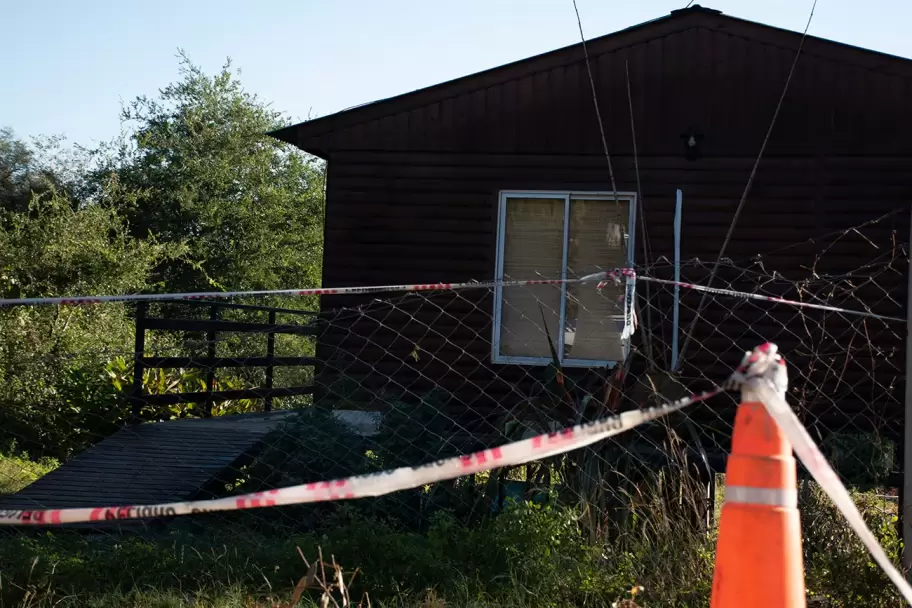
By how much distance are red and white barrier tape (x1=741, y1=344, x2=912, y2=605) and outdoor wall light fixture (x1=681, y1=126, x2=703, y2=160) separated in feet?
21.8

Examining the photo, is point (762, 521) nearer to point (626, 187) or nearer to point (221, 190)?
point (626, 187)

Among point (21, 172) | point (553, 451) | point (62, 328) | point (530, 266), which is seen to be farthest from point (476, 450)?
point (21, 172)

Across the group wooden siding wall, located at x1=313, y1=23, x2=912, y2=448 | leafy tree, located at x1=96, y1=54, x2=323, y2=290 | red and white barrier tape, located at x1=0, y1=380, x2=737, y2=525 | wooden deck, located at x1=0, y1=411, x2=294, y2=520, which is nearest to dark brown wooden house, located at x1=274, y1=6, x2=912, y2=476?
wooden siding wall, located at x1=313, y1=23, x2=912, y2=448

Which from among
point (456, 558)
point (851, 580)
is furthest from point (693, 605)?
point (456, 558)

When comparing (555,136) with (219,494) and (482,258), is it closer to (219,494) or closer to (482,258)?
(482,258)

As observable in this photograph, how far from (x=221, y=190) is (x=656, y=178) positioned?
20.6m

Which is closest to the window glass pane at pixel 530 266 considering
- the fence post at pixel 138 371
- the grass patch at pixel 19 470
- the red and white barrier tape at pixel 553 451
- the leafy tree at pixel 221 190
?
the fence post at pixel 138 371

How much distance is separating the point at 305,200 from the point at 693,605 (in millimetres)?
25729

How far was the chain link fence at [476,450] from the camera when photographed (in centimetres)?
389

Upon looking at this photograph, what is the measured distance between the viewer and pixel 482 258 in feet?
28.4

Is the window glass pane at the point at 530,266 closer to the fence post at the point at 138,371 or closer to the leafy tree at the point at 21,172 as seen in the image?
the fence post at the point at 138,371

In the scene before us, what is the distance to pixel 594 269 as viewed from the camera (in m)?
Result: 8.62

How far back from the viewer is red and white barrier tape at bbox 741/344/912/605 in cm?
184

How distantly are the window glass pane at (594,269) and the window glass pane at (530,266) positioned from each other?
0.42ft
